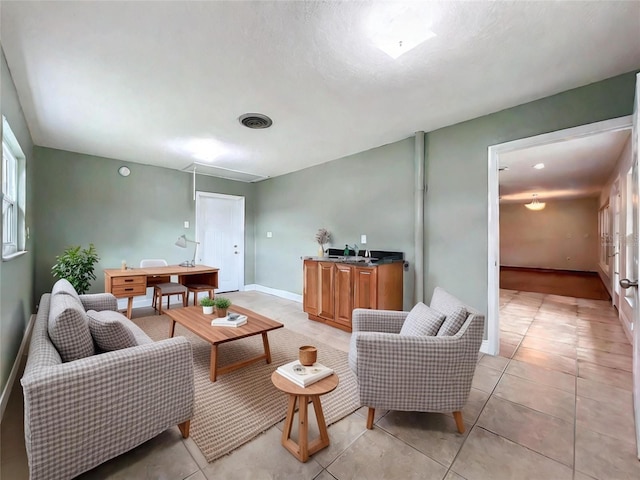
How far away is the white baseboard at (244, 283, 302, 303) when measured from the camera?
16.9ft

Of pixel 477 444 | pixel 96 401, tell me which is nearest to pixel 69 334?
pixel 96 401

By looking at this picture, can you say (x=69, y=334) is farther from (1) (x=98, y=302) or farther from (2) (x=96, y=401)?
(1) (x=98, y=302)

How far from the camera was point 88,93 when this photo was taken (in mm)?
2457

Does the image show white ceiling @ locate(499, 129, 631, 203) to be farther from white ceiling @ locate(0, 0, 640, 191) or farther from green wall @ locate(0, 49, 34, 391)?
green wall @ locate(0, 49, 34, 391)

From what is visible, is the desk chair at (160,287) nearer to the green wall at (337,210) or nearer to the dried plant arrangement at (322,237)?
the green wall at (337,210)

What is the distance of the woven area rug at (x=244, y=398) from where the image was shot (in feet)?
5.36

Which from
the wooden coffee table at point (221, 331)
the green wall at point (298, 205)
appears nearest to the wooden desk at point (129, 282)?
the green wall at point (298, 205)

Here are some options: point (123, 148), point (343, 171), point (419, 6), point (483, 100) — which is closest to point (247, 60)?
point (419, 6)

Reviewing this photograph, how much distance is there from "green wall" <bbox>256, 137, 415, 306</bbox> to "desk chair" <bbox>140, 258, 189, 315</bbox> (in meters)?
1.86

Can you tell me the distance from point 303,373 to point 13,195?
3393 mm

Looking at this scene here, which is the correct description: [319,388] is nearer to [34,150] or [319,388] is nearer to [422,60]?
[422,60]

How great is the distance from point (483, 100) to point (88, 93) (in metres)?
3.54

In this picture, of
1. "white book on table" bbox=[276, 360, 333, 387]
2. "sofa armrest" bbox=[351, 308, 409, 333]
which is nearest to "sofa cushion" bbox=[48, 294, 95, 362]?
"white book on table" bbox=[276, 360, 333, 387]

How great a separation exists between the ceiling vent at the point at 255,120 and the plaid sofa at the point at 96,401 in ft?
7.56
